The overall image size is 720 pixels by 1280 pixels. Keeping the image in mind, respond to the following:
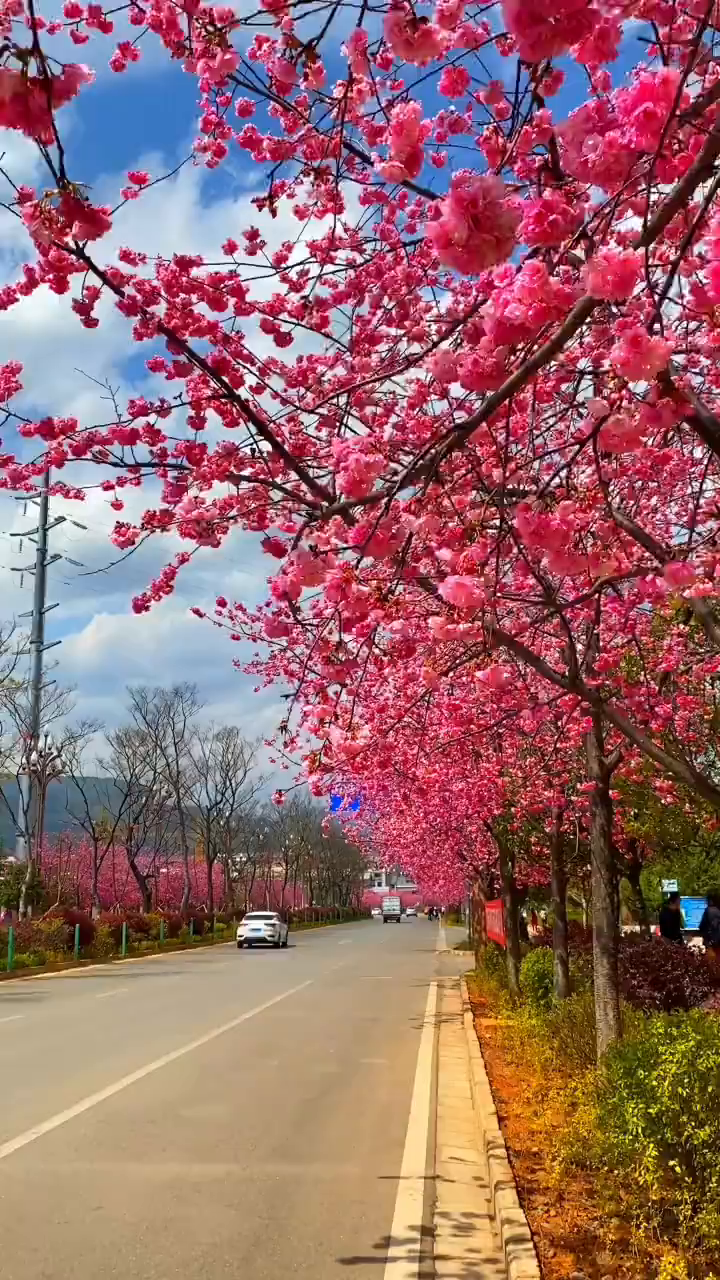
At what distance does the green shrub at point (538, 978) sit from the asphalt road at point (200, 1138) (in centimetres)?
163

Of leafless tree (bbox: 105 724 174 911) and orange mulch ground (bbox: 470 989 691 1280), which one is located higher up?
leafless tree (bbox: 105 724 174 911)

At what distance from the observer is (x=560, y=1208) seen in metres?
5.47

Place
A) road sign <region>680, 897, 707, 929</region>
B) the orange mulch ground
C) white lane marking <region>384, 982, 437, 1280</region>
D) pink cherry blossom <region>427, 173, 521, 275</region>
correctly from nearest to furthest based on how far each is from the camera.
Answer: pink cherry blossom <region>427, 173, 521, 275</region> → the orange mulch ground → white lane marking <region>384, 982, 437, 1280</region> → road sign <region>680, 897, 707, 929</region>

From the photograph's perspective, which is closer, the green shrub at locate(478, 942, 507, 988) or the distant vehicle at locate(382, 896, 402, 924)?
the green shrub at locate(478, 942, 507, 988)

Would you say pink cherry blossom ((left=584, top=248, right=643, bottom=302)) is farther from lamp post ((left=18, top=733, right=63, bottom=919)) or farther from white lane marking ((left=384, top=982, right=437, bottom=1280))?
lamp post ((left=18, top=733, right=63, bottom=919))

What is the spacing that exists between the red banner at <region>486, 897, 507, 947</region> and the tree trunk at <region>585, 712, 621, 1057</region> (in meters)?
8.98

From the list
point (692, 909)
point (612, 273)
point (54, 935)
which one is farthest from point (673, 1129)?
point (692, 909)

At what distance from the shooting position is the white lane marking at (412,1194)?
5.00 metres

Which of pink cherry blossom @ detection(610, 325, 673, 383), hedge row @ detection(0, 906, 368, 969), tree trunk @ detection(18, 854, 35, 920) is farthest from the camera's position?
tree trunk @ detection(18, 854, 35, 920)

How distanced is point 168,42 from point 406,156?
4.30 feet

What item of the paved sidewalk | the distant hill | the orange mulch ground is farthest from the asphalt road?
the distant hill

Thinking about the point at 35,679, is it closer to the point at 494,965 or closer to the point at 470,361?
the point at 494,965

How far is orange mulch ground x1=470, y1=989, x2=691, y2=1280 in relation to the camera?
181 inches

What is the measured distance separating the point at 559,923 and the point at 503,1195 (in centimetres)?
634
